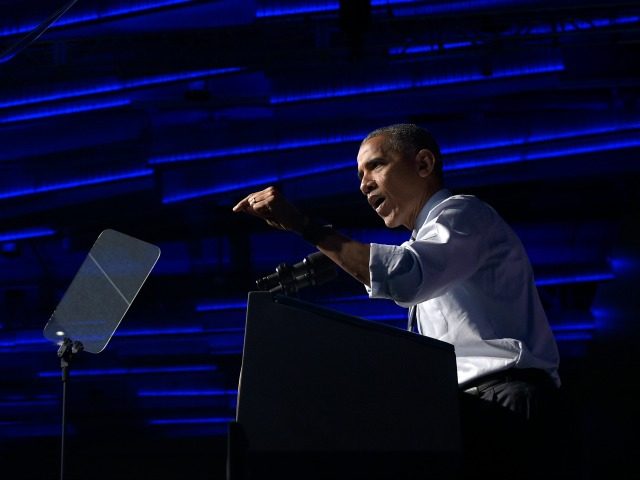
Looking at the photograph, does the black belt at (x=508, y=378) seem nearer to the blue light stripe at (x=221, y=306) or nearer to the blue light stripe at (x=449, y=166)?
the blue light stripe at (x=449, y=166)

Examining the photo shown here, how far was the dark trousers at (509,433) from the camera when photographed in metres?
1.71

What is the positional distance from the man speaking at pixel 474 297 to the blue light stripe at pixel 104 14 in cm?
350

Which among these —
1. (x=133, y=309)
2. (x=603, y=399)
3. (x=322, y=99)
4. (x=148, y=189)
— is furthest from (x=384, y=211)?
(x=133, y=309)

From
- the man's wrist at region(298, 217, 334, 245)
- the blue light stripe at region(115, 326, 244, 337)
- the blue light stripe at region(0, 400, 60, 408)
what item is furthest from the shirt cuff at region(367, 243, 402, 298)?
the blue light stripe at region(0, 400, 60, 408)

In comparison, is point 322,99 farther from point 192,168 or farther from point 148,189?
point 148,189

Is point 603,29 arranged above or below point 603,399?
above

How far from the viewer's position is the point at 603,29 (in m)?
5.41

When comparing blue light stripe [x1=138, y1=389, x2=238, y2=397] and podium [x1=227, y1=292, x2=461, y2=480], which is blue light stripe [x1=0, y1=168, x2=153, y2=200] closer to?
blue light stripe [x1=138, y1=389, x2=238, y2=397]

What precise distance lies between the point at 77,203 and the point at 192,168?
1.04m

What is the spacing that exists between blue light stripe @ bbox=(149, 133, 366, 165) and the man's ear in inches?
166

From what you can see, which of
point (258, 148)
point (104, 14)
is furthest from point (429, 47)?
point (104, 14)

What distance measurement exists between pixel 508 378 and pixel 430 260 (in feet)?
0.91

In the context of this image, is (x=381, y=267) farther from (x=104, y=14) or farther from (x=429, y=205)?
(x=104, y=14)

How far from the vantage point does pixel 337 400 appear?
1588 millimetres
